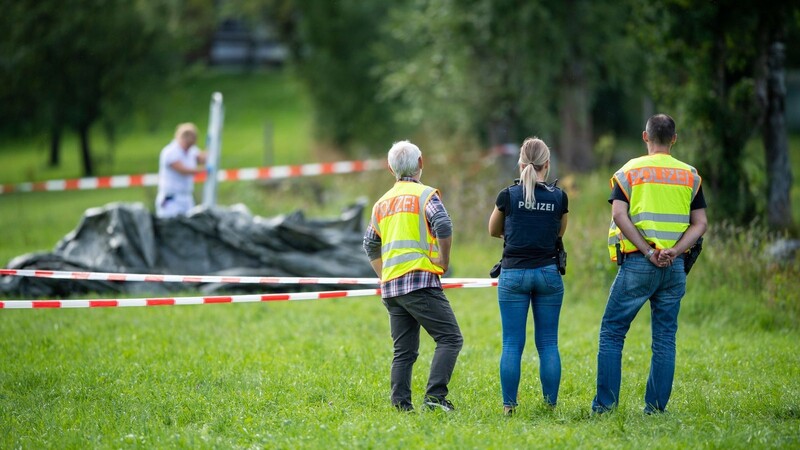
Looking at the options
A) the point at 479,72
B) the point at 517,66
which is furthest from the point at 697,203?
the point at 479,72

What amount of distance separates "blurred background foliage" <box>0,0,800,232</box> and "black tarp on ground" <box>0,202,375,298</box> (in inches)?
210

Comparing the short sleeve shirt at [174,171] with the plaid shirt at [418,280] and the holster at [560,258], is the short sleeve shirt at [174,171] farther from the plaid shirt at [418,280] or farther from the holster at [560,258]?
the holster at [560,258]

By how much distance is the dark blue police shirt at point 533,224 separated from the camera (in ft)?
19.8

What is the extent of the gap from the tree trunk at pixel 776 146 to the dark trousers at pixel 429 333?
8.93m

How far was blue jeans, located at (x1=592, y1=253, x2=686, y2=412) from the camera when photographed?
19.9 ft

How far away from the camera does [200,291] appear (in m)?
11.7

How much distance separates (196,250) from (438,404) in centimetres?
655

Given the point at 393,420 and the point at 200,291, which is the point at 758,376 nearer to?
the point at 393,420

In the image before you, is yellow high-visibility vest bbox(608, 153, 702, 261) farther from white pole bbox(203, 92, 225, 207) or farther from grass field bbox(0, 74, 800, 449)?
white pole bbox(203, 92, 225, 207)

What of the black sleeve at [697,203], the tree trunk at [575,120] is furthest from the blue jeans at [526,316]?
the tree trunk at [575,120]

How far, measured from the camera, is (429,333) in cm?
634

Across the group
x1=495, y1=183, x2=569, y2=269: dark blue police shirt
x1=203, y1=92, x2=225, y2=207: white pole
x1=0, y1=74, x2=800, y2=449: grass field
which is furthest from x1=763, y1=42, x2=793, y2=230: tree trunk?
x1=495, y1=183, x2=569, y2=269: dark blue police shirt

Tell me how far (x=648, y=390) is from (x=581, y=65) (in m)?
16.2

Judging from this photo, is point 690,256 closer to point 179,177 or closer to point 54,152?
point 179,177
